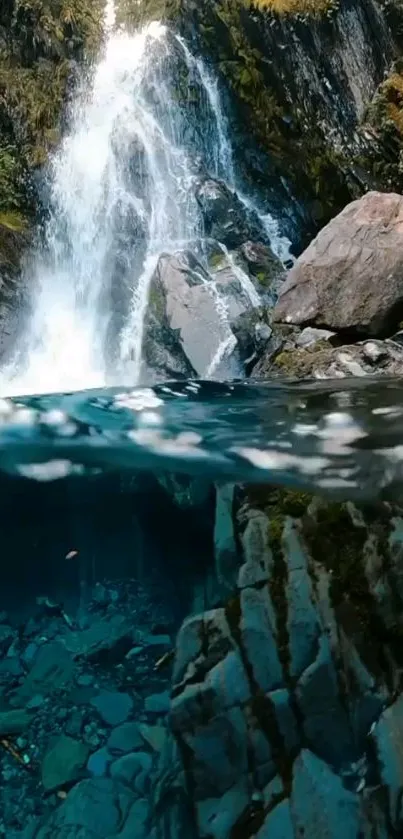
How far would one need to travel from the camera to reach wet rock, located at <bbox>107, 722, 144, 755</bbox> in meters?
2.12

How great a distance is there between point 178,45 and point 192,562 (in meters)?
9.84

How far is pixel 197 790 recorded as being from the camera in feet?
6.33

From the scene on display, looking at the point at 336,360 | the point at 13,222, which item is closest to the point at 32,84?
the point at 13,222

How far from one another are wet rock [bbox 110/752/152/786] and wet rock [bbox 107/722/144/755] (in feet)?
0.09

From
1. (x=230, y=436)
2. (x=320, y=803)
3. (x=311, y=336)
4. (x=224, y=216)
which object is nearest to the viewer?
(x=320, y=803)

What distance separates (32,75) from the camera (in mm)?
10500

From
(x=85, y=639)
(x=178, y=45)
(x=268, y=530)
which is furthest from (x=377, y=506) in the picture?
(x=178, y=45)

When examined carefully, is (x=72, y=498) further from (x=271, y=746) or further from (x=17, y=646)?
(x=271, y=746)

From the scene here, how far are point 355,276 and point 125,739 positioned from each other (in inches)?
239

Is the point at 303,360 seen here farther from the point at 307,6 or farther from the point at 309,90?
the point at 307,6

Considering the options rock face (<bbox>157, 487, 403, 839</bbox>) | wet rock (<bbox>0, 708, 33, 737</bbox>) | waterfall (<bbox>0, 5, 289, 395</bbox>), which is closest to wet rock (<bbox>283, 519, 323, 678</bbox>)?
rock face (<bbox>157, 487, 403, 839</bbox>)

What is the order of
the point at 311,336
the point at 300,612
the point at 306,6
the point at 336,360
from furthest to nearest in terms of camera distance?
the point at 306,6 → the point at 311,336 → the point at 336,360 → the point at 300,612

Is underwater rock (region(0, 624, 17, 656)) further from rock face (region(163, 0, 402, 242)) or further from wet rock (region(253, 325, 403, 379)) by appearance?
rock face (region(163, 0, 402, 242))

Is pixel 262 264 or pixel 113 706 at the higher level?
pixel 262 264
